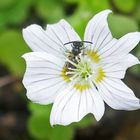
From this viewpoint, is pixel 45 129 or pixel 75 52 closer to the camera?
pixel 75 52

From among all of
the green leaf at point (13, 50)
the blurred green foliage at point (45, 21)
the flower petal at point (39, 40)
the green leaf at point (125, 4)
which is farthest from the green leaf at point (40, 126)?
the green leaf at point (125, 4)

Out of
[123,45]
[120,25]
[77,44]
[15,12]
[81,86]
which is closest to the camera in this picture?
[123,45]

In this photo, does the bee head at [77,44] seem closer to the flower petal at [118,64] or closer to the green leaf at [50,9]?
the flower petal at [118,64]

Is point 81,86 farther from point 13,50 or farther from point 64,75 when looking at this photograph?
point 13,50

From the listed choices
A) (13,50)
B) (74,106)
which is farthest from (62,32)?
(13,50)

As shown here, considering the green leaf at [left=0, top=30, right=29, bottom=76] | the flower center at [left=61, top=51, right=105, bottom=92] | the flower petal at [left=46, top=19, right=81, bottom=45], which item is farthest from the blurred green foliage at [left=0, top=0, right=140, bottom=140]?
the flower petal at [left=46, top=19, right=81, bottom=45]

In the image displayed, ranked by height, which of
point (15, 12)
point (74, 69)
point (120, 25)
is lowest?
point (120, 25)

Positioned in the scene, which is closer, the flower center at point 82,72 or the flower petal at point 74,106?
the flower petal at point 74,106

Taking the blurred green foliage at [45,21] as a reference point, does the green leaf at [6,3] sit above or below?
above
